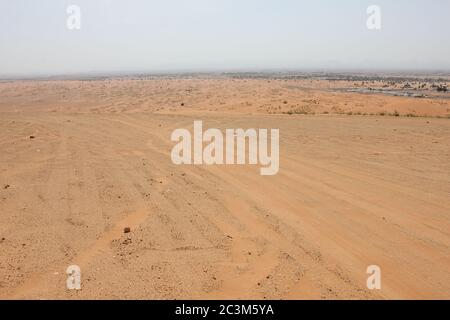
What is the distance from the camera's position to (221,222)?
18.5 ft

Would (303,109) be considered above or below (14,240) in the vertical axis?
above

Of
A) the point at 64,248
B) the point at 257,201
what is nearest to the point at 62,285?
the point at 64,248

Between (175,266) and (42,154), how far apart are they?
6.29m

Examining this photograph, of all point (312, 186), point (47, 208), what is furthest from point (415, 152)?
point (47, 208)

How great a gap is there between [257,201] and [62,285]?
3.34 metres

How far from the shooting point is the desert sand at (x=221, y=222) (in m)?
4.14

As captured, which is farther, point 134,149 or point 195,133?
point 195,133

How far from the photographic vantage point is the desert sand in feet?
13.6

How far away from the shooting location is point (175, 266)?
4438mm

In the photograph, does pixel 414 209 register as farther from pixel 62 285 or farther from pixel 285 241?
pixel 62 285

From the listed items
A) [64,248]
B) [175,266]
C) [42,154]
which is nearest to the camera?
[175,266]

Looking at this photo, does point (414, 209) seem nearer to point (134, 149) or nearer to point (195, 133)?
point (134, 149)

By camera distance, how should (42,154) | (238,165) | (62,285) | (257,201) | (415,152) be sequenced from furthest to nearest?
1. (415,152)
2. (42,154)
3. (238,165)
4. (257,201)
5. (62,285)

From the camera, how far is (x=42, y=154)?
368 inches
